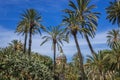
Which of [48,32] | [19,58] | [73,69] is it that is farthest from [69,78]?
[19,58]

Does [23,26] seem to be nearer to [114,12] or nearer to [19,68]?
[114,12]

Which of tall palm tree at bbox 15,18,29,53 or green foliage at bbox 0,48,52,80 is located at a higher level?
tall palm tree at bbox 15,18,29,53

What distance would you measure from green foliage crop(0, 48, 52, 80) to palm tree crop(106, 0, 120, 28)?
3399cm

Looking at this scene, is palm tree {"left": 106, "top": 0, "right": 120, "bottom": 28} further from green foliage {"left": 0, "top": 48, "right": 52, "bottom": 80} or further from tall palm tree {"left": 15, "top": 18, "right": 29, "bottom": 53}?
green foliage {"left": 0, "top": 48, "right": 52, "bottom": 80}

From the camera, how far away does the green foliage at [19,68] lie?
40.1 meters

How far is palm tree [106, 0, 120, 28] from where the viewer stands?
75000 mm

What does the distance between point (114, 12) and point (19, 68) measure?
132 ft

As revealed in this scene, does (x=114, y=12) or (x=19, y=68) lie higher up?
(x=114, y=12)

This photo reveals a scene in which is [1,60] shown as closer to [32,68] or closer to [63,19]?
[32,68]

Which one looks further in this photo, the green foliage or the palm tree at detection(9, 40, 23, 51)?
the palm tree at detection(9, 40, 23, 51)

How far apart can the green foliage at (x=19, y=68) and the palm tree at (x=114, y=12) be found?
3399 centimetres

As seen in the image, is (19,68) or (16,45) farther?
(16,45)

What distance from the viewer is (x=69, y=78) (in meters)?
99.8

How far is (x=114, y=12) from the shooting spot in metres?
76.6
